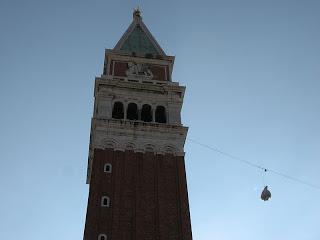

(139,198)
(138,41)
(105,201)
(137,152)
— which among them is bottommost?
(105,201)

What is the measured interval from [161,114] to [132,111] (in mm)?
2200

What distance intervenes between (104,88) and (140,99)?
2.86 metres

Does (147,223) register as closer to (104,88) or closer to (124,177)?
(124,177)

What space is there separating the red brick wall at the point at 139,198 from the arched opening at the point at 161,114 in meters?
4.03

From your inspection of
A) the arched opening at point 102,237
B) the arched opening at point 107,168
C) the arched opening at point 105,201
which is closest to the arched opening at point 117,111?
the arched opening at point 107,168

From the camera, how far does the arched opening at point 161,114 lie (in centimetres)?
4269

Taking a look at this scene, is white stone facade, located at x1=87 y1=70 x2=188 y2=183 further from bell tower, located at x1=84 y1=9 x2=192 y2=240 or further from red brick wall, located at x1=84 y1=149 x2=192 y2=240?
red brick wall, located at x1=84 y1=149 x2=192 y2=240

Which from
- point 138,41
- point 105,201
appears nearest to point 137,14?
point 138,41

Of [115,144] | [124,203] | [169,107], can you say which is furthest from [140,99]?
[124,203]

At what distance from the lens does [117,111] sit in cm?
4284

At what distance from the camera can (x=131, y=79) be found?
45250mm

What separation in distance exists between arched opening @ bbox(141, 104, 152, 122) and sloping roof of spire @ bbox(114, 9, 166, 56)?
23.4 ft

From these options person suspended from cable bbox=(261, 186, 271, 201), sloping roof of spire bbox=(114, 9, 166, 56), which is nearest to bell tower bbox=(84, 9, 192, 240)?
sloping roof of spire bbox=(114, 9, 166, 56)

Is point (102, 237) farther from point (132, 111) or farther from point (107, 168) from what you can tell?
point (132, 111)
